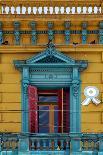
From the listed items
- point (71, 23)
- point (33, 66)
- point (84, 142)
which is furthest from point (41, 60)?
point (84, 142)

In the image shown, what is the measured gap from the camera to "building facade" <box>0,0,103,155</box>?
19.9 meters

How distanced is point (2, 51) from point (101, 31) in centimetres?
338

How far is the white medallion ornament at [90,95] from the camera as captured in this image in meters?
20.0

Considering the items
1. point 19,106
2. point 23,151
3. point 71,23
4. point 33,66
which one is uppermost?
point 71,23

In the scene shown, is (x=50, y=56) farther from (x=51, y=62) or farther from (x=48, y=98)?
(x=48, y=98)

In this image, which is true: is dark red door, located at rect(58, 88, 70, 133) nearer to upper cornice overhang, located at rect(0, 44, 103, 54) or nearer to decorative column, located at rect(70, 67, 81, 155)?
decorative column, located at rect(70, 67, 81, 155)

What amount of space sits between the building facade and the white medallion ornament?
66 mm

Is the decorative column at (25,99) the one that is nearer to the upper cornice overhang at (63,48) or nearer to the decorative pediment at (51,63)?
the decorative pediment at (51,63)

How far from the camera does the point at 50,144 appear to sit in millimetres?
18531

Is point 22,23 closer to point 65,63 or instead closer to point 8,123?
point 65,63

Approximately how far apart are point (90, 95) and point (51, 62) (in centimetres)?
170

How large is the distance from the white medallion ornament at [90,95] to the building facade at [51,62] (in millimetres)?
66

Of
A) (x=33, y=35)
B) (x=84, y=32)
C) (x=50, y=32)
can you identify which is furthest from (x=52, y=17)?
(x=84, y=32)

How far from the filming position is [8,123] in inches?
787
